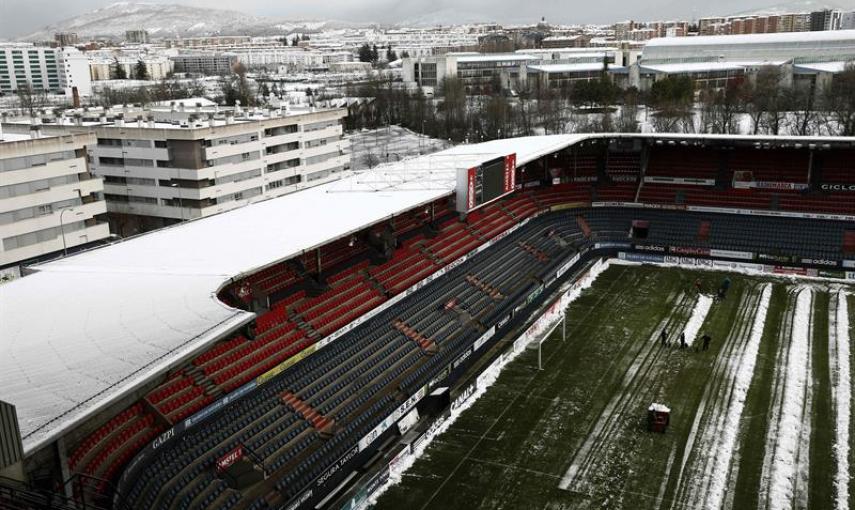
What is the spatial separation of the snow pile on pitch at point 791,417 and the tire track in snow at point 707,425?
6.30 feet

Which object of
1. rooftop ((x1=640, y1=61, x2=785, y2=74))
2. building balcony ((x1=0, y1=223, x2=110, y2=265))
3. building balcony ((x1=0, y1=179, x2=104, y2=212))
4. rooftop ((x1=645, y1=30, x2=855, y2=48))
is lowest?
building balcony ((x1=0, y1=223, x2=110, y2=265))

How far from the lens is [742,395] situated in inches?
1113

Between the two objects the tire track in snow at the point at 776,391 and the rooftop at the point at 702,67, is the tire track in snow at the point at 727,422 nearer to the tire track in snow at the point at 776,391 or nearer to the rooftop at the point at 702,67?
the tire track in snow at the point at 776,391

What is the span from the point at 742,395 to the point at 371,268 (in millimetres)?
16452

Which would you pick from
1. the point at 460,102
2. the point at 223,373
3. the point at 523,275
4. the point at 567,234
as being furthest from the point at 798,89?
the point at 223,373

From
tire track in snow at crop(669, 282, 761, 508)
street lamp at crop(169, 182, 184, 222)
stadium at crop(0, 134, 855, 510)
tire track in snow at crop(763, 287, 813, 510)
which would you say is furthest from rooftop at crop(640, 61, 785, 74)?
tire track in snow at crop(763, 287, 813, 510)

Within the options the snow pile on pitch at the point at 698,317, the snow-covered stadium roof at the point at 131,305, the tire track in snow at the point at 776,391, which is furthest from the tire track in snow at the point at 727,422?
the snow-covered stadium roof at the point at 131,305

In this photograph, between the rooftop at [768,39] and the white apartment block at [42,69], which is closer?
the rooftop at [768,39]

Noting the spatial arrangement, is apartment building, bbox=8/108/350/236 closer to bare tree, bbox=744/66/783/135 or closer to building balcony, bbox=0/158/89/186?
building balcony, bbox=0/158/89/186

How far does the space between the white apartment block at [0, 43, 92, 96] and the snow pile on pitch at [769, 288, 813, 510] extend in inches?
6782

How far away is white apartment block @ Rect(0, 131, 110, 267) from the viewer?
1556 inches

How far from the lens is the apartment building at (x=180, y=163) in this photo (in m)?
51.9

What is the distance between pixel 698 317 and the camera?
122 feet

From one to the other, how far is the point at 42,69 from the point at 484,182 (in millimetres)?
184631
